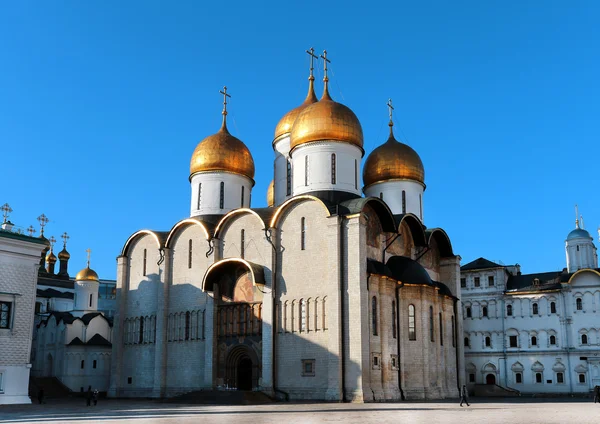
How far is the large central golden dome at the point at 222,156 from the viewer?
30630 millimetres

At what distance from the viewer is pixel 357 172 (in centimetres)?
2700

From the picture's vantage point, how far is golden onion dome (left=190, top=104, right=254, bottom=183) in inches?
1206

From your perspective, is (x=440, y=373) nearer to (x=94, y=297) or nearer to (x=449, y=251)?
(x=449, y=251)

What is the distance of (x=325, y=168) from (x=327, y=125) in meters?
1.72

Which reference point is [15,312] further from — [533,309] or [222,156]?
[533,309]

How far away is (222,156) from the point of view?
30625 mm

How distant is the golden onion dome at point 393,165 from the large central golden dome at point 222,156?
564 cm

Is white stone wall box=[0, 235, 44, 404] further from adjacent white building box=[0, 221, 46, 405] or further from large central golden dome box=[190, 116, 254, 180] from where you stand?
large central golden dome box=[190, 116, 254, 180]

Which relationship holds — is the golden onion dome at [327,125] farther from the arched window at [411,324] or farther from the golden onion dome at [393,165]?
the arched window at [411,324]


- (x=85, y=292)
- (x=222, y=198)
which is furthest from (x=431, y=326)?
(x=85, y=292)

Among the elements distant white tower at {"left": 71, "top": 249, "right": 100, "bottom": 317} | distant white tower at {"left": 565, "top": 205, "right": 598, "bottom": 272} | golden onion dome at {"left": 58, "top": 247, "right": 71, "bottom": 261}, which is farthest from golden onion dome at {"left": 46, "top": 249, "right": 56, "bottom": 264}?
distant white tower at {"left": 565, "top": 205, "right": 598, "bottom": 272}

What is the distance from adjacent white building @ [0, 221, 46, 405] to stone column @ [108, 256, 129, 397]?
6751 mm

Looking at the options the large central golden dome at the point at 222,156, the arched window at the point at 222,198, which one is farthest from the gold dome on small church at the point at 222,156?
the arched window at the point at 222,198

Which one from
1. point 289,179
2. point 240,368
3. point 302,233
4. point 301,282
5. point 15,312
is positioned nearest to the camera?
point 15,312
